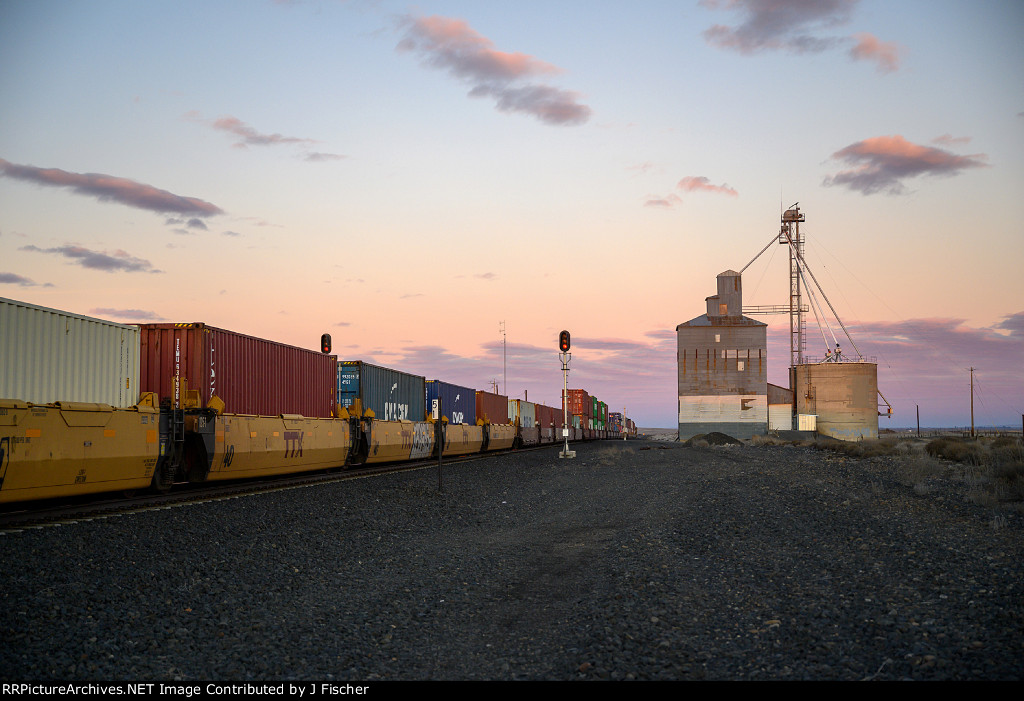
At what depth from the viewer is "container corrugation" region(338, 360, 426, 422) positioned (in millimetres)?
26062

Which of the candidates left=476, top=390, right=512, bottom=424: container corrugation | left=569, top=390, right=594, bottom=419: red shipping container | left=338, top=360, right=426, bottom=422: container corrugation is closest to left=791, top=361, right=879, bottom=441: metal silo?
left=569, top=390, right=594, bottom=419: red shipping container

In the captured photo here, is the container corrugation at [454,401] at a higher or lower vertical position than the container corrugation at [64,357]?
lower

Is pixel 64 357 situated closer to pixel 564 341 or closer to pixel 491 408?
pixel 564 341

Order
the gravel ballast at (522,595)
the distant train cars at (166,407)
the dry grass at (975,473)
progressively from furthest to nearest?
the dry grass at (975,473) < the distant train cars at (166,407) < the gravel ballast at (522,595)

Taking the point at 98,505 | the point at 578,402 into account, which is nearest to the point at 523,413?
the point at 578,402

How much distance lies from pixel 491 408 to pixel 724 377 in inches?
1318

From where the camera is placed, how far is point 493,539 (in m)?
11.1

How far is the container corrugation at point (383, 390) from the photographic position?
26.1 meters

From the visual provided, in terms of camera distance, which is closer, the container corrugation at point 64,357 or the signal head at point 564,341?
the container corrugation at point 64,357

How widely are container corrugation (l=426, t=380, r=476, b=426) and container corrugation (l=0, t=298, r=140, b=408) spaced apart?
18.3 metres

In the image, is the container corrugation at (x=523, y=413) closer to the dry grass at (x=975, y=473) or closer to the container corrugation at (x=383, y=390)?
the container corrugation at (x=383, y=390)

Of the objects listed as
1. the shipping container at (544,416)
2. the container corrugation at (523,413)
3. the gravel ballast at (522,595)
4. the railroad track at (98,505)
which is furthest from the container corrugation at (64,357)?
the shipping container at (544,416)

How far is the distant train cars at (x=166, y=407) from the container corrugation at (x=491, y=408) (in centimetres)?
1170

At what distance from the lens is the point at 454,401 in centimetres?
3594
